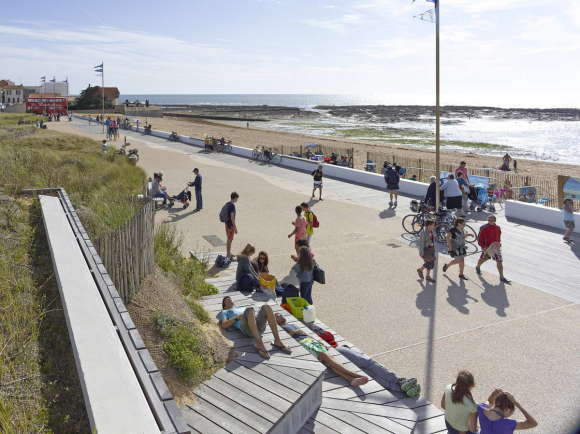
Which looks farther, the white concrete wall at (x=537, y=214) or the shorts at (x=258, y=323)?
the white concrete wall at (x=537, y=214)

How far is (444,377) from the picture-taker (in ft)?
20.4

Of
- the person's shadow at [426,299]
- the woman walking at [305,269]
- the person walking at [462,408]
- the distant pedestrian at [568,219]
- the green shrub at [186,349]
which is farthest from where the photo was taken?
the distant pedestrian at [568,219]

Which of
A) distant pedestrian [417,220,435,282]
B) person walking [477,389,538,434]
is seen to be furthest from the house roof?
person walking [477,389,538,434]

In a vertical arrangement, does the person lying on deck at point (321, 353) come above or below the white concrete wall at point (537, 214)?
below

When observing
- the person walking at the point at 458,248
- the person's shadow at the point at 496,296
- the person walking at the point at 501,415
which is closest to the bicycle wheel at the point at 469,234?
the person walking at the point at 458,248

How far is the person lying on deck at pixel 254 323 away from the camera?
5.47 metres

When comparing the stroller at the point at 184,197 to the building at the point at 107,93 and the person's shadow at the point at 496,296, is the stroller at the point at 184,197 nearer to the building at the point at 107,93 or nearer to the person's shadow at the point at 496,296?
the person's shadow at the point at 496,296

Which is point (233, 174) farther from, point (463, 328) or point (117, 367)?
point (117, 367)

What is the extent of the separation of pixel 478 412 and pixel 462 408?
13 cm

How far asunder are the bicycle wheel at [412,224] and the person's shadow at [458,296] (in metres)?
3.34

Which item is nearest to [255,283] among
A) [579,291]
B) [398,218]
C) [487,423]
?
[487,423]

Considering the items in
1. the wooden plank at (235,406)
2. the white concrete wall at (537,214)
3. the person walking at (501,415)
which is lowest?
the person walking at (501,415)

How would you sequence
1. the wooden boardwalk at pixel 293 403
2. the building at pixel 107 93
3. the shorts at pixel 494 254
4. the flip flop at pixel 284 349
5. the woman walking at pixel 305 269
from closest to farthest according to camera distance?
the wooden boardwalk at pixel 293 403 < the flip flop at pixel 284 349 < the woman walking at pixel 305 269 < the shorts at pixel 494 254 < the building at pixel 107 93

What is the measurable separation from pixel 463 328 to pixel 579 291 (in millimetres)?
2896
